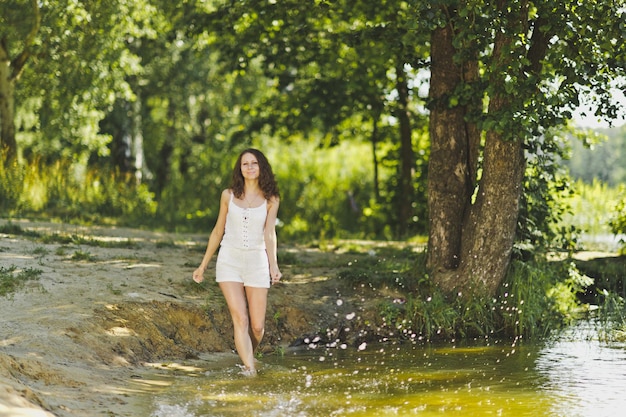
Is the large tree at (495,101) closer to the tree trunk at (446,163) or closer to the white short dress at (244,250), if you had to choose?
the tree trunk at (446,163)

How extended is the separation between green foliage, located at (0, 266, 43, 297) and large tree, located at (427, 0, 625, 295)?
5.10 m

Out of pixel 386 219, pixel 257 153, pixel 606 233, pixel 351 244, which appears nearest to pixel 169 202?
pixel 386 219

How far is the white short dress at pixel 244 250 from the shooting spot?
28.7 ft

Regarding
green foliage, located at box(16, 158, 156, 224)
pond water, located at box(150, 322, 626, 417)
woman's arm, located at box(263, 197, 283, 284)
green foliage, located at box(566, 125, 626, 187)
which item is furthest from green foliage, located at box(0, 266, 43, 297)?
green foliage, located at box(566, 125, 626, 187)

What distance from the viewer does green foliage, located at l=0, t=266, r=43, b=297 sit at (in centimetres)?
982

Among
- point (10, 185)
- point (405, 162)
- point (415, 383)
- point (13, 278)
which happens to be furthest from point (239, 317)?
point (405, 162)

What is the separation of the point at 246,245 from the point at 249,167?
764 millimetres

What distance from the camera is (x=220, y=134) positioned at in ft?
96.3

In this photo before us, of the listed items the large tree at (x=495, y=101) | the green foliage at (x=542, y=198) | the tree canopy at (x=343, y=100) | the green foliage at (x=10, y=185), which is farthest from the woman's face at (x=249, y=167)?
the green foliage at (x=10, y=185)

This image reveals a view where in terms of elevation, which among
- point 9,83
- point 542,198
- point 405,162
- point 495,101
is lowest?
point 542,198

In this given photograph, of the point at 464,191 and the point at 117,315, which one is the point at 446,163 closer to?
the point at 464,191

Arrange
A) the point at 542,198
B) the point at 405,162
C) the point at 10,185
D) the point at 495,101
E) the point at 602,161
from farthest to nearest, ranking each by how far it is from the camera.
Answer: the point at 602,161, the point at 405,162, the point at 10,185, the point at 542,198, the point at 495,101

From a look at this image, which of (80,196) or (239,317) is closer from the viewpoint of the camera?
(239,317)

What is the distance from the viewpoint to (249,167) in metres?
8.88
